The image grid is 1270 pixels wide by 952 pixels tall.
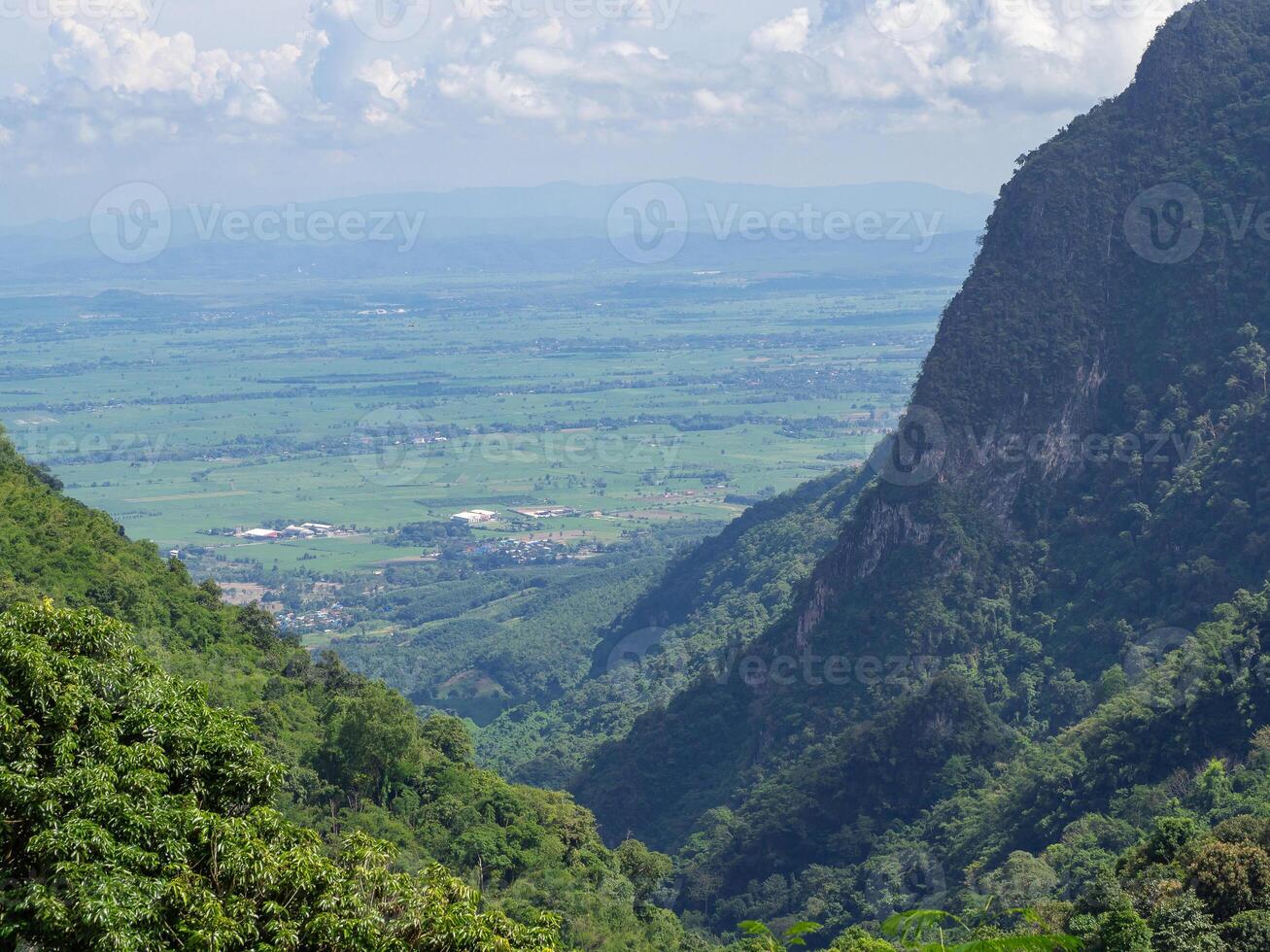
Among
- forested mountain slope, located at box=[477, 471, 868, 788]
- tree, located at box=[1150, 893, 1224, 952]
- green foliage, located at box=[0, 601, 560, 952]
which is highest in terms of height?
green foliage, located at box=[0, 601, 560, 952]

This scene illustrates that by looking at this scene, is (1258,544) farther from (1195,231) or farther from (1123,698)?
(1195,231)

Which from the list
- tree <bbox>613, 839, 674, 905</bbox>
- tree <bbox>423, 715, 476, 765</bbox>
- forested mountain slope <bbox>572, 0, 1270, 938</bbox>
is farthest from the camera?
forested mountain slope <bbox>572, 0, 1270, 938</bbox>

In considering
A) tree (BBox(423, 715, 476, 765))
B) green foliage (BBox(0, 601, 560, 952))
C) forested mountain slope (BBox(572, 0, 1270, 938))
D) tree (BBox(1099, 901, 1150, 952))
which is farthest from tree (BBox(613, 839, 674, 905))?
green foliage (BBox(0, 601, 560, 952))

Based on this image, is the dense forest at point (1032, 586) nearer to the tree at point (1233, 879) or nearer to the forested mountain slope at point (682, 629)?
the forested mountain slope at point (682, 629)

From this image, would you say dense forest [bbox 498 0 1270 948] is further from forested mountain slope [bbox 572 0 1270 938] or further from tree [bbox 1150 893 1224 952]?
tree [bbox 1150 893 1224 952]

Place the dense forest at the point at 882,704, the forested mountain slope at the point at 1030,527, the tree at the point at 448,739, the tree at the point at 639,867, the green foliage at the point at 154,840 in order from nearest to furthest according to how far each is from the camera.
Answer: the green foliage at the point at 154,840, the dense forest at the point at 882,704, the tree at the point at 639,867, the tree at the point at 448,739, the forested mountain slope at the point at 1030,527

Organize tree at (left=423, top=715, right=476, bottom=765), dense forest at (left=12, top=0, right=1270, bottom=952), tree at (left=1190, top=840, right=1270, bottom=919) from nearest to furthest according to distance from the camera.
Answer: dense forest at (left=12, top=0, right=1270, bottom=952)
tree at (left=1190, top=840, right=1270, bottom=919)
tree at (left=423, top=715, right=476, bottom=765)

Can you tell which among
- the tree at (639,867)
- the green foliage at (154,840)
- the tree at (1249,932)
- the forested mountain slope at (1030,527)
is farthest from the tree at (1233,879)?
the forested mountain slope at (1030,527)

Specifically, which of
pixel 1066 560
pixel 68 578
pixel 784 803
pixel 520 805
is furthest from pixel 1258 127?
pixel 68 578

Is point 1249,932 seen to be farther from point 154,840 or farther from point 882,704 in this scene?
point 882,704
